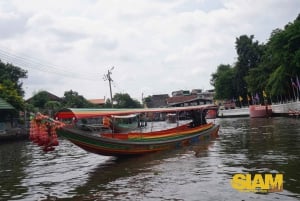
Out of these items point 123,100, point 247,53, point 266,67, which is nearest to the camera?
point 266,67

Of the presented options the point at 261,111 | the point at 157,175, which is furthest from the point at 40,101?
the point at 157,175

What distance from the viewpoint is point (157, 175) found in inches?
529

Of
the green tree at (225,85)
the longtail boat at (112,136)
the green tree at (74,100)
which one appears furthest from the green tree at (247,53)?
Result: the longtail boat at (112,136)

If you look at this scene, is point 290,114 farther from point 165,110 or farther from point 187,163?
point 187,163

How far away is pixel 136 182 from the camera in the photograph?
492 inches

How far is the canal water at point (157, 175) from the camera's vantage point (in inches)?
420

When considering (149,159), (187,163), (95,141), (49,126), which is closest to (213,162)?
(187,163)

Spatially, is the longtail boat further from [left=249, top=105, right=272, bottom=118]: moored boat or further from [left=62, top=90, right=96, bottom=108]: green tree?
[left=62, top=90, right=96, bottom=108]: green tree

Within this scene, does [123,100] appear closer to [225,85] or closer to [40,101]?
[225,85]

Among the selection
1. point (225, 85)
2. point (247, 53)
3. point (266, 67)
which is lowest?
point (225, 85)

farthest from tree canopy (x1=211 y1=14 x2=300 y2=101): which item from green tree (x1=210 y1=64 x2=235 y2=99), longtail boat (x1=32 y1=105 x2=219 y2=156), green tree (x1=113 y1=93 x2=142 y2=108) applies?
longtail boat (x1=32 y1=105 x2=219 y2=156)

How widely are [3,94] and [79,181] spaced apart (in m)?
33.5

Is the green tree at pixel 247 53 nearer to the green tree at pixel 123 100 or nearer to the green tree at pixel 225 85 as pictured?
the green tree at pixel 225 85

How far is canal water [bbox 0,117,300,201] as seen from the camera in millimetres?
10664
